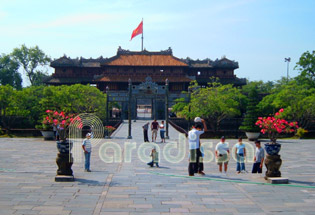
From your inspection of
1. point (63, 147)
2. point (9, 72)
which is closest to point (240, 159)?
point (63, 147)

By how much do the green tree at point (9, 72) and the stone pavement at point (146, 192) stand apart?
2385 inches

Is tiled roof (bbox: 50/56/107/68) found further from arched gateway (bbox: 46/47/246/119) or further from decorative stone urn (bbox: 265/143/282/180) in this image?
decorative stone urn (bbox: 265/143/282/180)

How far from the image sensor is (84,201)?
870 cm

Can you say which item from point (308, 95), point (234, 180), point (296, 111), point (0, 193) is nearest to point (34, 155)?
point (0, 193)

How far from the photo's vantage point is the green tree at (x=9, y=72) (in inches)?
2717

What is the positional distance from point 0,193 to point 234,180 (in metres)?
6.85

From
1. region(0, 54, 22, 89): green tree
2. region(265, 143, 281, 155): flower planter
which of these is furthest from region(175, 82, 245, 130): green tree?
region(0, 54, 22, 89): green tree

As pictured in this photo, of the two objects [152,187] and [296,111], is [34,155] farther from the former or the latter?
[296,111]

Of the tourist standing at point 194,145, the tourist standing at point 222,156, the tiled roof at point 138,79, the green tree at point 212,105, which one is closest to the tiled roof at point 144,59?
the tiled roof at point 138,79

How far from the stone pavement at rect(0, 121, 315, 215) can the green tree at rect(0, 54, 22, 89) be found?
6058cm

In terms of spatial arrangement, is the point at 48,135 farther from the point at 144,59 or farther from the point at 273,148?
the point at 144,59

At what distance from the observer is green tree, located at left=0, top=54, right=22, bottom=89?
226 ft

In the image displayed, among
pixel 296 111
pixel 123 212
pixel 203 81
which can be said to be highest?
pixel 203 81

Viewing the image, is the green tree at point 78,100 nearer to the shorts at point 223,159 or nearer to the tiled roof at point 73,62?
the tiled roof at point 73,62
